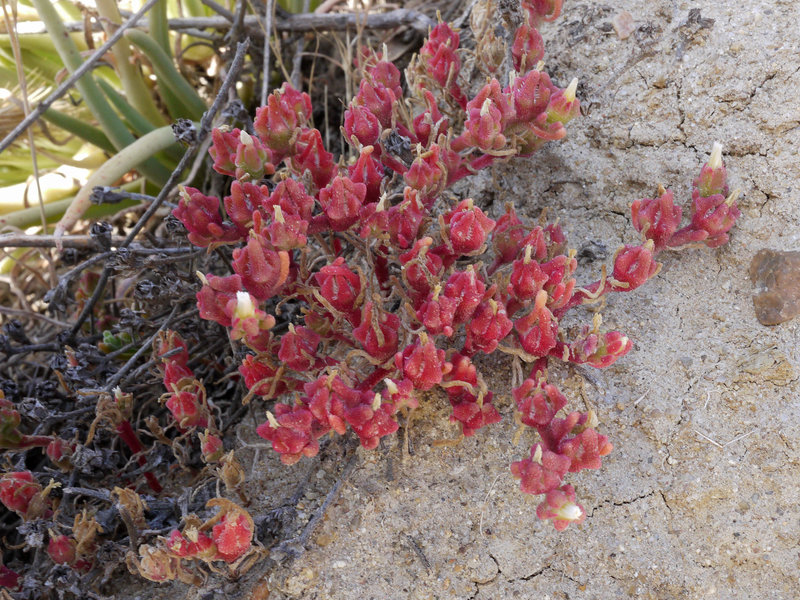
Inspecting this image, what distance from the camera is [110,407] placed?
1798 millimetres

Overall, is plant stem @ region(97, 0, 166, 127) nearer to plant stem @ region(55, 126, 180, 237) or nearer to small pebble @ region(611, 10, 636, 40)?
plant stem @ region(55, 126, 180, 237)

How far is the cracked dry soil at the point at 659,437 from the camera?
61.1 inches

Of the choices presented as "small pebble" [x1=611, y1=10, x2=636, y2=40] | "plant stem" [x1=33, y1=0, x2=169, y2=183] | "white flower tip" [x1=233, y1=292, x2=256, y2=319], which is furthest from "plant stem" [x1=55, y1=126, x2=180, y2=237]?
"small pebble" [x1=611, y1=10, x2=636, y2=40]

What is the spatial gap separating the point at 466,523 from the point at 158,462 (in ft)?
2.80

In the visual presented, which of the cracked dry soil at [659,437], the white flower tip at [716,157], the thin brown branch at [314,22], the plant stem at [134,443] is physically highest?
the thin brown branch at [314,22]

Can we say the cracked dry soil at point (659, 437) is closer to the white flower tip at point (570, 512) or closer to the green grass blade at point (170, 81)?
the white flower tip at point (570, 512)

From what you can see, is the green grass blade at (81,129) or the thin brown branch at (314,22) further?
the thin brown branch at (314,22)

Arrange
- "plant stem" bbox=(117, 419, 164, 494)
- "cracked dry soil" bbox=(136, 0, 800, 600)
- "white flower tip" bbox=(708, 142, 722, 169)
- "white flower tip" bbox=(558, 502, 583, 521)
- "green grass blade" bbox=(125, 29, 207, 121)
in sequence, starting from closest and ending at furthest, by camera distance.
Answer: "white flower tip" bbox=(558, 502, 583, 521), "cracked dry soil" bbox=(136, 0, 800, 600), "white flower tip" bbox=(708, 142, 722, 169), "plant stem" bbox=(117, 419, 164, 494), "green grass blade" bbox=(125, 29, 207, 121)

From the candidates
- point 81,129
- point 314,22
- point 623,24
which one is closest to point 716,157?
point 623,24

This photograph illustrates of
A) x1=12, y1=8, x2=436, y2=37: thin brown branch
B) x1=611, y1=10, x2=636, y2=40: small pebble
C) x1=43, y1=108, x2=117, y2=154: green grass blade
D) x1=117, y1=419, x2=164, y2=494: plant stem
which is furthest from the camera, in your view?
x1=12, y1=8, x2=436, y2=37: thin brown branch

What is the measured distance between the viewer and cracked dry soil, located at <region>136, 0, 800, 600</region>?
1.55 metres

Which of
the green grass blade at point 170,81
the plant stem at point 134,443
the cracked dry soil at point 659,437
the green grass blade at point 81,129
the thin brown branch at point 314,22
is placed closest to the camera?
the cracked dry soil at point 659,437

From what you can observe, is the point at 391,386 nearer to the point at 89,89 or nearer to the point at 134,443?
the point at 134,443

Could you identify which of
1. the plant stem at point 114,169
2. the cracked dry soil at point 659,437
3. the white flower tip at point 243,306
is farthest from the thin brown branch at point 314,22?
the white flower tip at point 243,306
